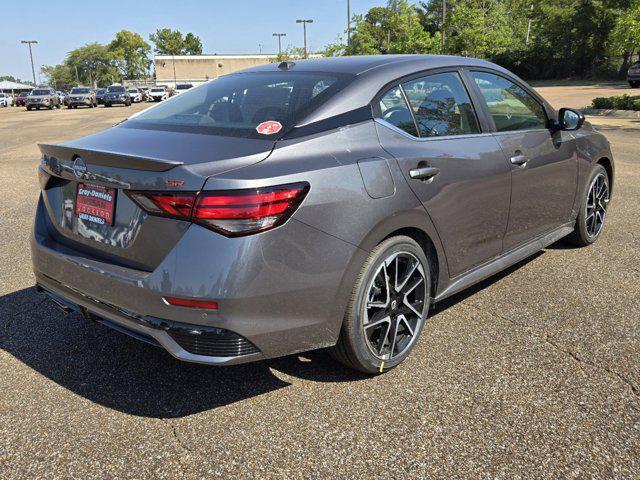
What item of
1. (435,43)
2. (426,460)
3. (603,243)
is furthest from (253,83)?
(435,43)

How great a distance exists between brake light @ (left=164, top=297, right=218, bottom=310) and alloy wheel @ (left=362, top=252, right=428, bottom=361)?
81 centimetres

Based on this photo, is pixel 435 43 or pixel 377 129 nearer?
pixel 377 129

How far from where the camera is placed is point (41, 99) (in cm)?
4488

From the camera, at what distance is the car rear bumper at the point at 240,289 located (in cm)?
231

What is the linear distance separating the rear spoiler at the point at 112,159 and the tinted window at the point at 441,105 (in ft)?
4.86

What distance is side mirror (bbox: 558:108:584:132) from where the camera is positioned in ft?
14.1

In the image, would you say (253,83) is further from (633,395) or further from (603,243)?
(603,243)

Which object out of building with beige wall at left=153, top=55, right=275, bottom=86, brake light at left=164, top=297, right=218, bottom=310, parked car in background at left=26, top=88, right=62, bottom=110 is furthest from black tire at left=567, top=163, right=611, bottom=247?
building with beige wall at left=153, top=55, right=275, bottom=86

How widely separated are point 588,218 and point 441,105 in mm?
2402

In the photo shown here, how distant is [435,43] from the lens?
108ft

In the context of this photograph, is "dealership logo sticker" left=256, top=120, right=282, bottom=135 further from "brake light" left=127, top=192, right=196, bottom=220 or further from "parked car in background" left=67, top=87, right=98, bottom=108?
"parked car in background" left=67, top=87, right=98, bottom=108

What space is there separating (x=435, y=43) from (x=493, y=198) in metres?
32.0

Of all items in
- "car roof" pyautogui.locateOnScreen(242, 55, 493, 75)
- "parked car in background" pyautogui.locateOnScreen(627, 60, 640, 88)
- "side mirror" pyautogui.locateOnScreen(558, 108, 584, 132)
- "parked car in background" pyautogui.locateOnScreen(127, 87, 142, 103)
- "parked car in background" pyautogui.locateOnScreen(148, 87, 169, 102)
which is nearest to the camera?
"car roof" pyautogui.locateOnScreen(242, 55, 493, 75)

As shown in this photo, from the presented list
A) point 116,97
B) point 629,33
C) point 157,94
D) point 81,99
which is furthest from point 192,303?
point 157,94
